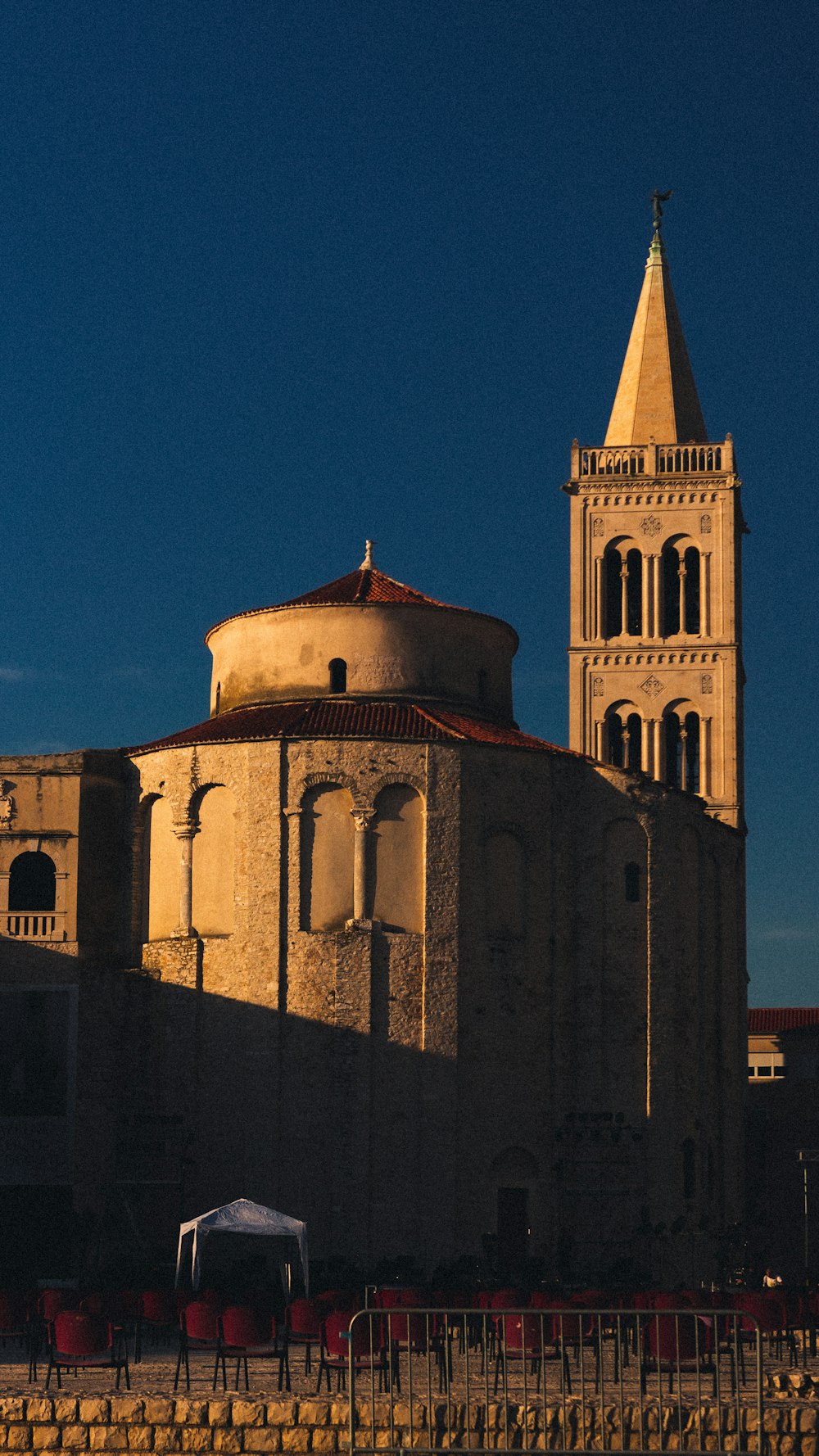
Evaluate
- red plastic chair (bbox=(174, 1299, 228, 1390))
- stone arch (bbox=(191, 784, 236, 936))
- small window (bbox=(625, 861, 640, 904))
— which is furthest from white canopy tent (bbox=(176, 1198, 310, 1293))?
small window (bbox=(625, 861, 640, 904))

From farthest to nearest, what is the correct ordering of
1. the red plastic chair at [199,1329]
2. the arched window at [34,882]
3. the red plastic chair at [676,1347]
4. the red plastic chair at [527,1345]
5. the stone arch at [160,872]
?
1. the stone arch at [160,872]
2. the arched window at [34,882]
3. the red plastic chair at [199,1329]
4. the red plastic chair at [527,1345]
5. the red plastic chair at [676,1347]

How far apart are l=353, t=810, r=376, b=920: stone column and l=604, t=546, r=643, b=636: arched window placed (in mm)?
27180

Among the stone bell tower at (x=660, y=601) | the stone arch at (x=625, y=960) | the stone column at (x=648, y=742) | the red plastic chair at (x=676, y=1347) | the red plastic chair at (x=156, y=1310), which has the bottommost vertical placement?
the red plastic chair at (x=156, y=1310)

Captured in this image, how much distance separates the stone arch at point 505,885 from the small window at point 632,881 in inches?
110

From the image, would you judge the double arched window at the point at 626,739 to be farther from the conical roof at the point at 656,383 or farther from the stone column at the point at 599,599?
the conical roof at the point at 656,383

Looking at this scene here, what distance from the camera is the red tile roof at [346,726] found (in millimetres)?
49812

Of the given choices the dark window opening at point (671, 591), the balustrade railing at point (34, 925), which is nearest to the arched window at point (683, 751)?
the dark window opening at point (671, 591)

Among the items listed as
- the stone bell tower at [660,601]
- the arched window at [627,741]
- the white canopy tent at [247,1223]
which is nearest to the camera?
the white canopy tent at [247,1223]

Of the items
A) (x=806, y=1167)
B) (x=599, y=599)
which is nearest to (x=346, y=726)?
(x=806, y=1167)

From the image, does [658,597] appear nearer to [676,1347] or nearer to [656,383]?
[656,383]

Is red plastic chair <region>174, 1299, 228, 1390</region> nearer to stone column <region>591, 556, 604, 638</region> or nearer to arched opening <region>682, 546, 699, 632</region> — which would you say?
stone column <region>591, 556, 604, 638</region>

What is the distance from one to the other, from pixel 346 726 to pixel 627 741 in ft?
81.8

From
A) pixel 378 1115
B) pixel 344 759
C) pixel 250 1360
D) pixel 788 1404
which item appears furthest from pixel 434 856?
pixel 788 1404

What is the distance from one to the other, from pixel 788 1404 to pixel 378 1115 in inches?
972
